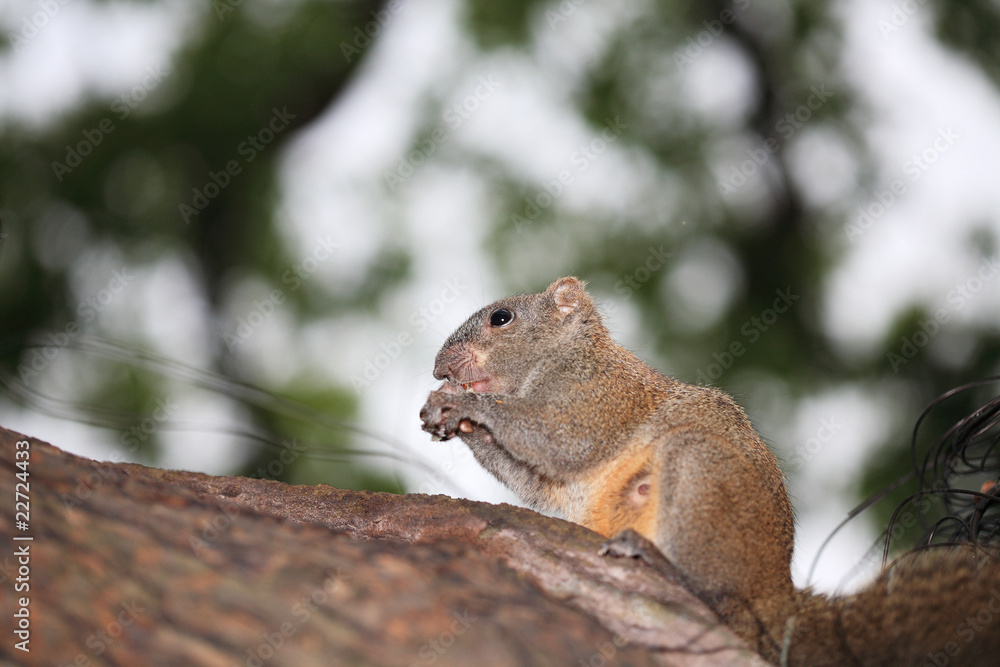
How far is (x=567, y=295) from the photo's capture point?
6133 mm

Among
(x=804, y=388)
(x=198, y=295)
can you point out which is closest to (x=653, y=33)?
(x=804, y=388)

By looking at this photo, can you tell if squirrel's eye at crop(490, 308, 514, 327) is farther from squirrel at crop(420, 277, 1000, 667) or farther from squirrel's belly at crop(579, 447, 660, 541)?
squirrel's belly at crop(579, 447, 660, 541)

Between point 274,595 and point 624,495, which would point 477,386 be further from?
point 274,595

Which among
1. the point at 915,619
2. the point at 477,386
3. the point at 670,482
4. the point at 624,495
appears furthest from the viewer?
the point at 477,386

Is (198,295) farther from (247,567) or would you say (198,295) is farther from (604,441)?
(247,567)

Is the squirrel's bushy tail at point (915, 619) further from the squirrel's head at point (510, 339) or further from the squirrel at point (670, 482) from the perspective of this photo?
the squirrel's head at point (510, 339)

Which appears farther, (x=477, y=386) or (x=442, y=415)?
(x=477, y=386)

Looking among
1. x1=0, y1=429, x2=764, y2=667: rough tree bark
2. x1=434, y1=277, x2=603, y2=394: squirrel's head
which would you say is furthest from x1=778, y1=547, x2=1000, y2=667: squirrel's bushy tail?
x1=434, y1=277, x2=603, y2=394: squirrel's head

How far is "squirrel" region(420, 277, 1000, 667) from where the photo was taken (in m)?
3.51

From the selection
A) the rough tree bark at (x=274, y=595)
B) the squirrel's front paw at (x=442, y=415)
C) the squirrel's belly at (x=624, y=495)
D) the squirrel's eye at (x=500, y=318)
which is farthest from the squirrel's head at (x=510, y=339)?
the rough tree bark at (x=274, y=595)

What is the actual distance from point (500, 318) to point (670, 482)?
2.16 m

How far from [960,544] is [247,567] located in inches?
123

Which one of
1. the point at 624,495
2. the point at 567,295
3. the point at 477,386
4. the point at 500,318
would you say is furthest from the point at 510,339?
the point at 624,495

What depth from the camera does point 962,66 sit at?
1008 cm
